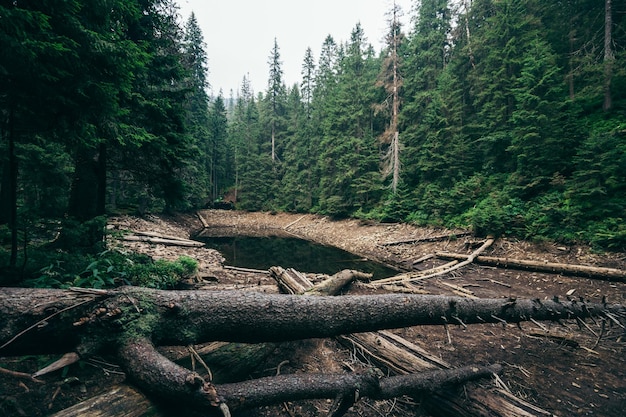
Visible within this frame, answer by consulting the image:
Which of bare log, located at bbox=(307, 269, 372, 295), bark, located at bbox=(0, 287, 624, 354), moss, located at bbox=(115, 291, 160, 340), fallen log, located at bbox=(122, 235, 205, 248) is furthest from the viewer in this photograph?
fallen log, located at bbox=(122, 235, 205, 248)

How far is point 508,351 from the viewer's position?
434 cm

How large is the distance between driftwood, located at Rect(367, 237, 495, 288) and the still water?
1.13 m

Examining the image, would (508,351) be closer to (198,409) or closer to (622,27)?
(198,409)

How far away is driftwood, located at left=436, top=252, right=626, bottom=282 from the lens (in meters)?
7.11

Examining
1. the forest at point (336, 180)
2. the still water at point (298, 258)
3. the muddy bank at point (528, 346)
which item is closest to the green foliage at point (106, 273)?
the forest at point (336, 180)

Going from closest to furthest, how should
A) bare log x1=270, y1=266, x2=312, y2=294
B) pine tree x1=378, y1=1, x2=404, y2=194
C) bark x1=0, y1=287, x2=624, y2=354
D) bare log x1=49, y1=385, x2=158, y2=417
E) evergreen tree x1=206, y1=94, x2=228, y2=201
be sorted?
bare log x1=49, y1=385, x2=158, y2=417, bark x1=0, y1=287, x2=624, y2=354, bare log x1=270, y1=266, x2=312, y2=294, pine tree x1=378, y1=1, x2=404, y2=194, evergreen tree x1=206, y1=94, x2=228, y2=201

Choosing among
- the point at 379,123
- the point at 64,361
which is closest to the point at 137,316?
the point at 64,361

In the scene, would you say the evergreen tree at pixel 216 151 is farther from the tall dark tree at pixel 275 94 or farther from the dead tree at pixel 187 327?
the dead tree at pixel 187 327

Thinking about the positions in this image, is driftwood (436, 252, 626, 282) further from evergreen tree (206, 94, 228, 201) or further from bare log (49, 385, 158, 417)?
evergreen tree (206, 94, 228, 201)

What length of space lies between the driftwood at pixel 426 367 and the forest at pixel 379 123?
5.41 meters

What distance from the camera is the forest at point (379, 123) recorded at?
12.1 ft

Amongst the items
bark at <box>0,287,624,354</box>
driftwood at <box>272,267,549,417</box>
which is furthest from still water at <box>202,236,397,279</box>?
bark at <box>0,287,624,354</box>

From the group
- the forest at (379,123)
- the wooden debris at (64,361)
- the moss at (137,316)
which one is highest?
the forest at (379,123)

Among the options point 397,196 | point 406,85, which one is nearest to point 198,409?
point 397,196
